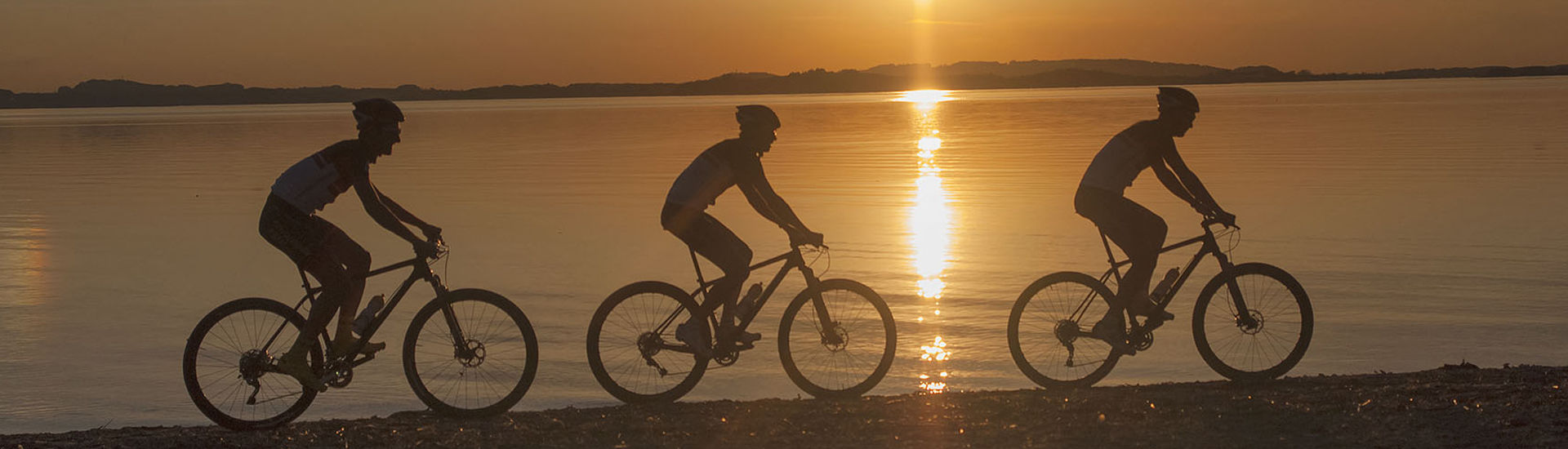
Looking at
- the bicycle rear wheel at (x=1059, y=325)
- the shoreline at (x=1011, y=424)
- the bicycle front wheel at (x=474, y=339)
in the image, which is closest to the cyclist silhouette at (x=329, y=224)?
the bicycle front wheel at (x=474, y=339)

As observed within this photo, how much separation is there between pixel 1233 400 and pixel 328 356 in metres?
4.03

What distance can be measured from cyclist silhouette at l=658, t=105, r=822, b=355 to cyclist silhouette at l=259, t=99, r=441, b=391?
1.16 meters

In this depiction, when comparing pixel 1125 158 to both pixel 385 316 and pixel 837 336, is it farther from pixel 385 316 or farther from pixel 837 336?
pixel 385 316

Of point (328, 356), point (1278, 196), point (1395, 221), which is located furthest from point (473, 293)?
point (1278, 196)

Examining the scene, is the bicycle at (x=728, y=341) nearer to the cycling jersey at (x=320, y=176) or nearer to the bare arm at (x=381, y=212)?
the bare arm at (x=381, y=212)

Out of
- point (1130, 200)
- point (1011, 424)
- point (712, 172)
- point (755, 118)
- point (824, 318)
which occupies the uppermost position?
point (755, 118)

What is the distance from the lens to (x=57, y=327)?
36.6 ft

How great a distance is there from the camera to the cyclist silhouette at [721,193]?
714 centimetres

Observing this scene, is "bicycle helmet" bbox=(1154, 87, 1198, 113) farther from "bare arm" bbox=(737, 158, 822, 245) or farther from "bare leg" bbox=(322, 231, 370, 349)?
"bare leg" bbox=(322, 231, 370, 349)

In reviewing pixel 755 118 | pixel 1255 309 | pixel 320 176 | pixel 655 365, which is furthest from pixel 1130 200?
pixel 320 176

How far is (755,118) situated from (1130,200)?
1.89 m

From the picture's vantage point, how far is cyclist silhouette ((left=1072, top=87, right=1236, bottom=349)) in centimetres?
752

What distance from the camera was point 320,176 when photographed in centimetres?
655

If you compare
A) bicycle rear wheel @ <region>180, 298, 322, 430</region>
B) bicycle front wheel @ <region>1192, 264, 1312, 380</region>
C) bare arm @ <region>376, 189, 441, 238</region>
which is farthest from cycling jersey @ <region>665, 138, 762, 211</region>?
bicycle front wheel @ <region>1192, 264, 1312, 380</region>
